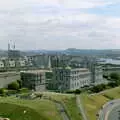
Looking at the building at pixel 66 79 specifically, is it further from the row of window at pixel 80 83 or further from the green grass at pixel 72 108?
the green grass at pixel 72 108

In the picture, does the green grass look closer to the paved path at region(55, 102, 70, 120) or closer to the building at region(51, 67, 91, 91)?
the paved path at region(55, 102, 70, 120)

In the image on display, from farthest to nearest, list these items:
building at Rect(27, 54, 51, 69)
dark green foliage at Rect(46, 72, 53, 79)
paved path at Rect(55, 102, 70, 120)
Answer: building at Rect(27, 54, 51, 69) < dark green foliage at Rect(46, 72, 53, 79) < paved path at Rect(55, 102, 70, 120)

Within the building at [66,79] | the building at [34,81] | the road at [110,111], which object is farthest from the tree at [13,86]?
the road at [110,111]

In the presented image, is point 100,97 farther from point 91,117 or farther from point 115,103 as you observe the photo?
point 91,117

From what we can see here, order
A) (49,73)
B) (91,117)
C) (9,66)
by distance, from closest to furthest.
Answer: (91,117)
(49,73)
(9,66)

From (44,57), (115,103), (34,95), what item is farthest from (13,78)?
(44,57)

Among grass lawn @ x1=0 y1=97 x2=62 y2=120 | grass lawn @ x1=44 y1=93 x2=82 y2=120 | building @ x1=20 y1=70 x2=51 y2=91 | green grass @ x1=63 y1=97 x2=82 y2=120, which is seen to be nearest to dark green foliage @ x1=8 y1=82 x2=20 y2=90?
building @ x1=20 y1=70 x2=51 y2=91

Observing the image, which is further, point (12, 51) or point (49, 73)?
point (12, 51)
